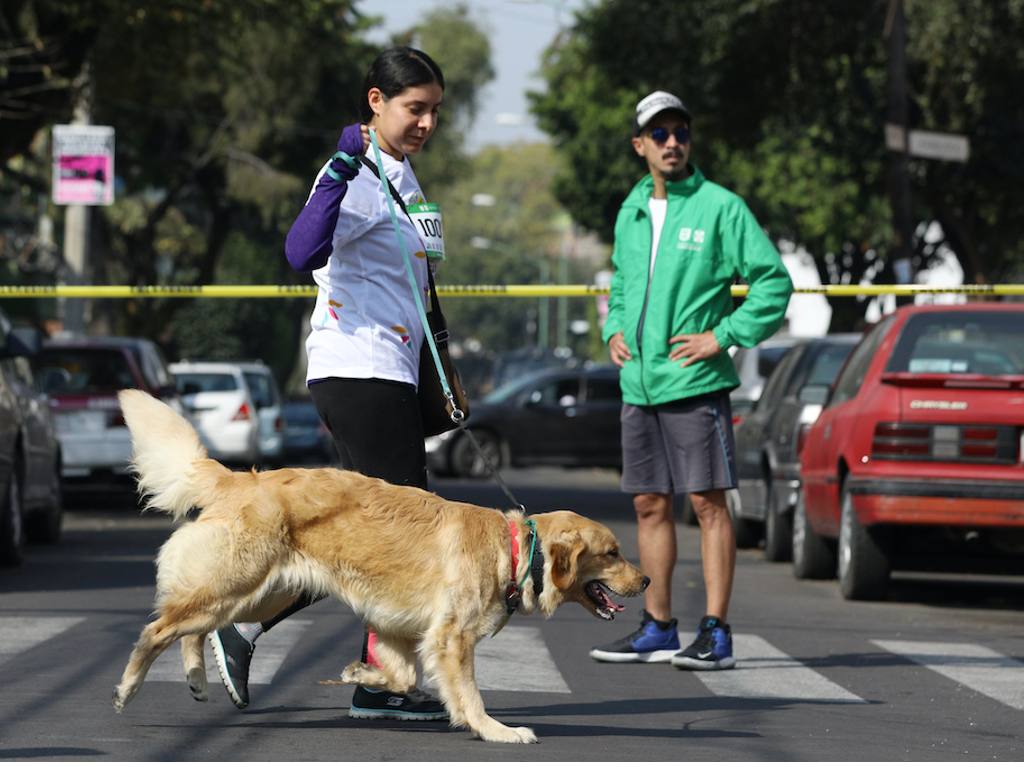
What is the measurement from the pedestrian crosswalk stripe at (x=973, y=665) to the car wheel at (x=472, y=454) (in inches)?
775

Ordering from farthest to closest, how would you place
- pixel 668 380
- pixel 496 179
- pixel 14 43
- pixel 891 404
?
pixel 496 179, pixel 14 43, pixel 891 404, pixel 668 380

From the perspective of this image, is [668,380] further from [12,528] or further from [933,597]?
[12,528]

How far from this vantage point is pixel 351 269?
257 inches

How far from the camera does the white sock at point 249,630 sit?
6406 millimetres

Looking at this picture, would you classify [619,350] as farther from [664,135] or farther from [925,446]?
[925,446]

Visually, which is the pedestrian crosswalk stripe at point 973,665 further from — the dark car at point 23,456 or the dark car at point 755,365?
the dark car at point 755,365

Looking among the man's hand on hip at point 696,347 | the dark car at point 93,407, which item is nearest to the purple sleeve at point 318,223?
the man's hand on hip at point 696,347

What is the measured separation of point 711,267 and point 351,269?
2.41m

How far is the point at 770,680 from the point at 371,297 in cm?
260

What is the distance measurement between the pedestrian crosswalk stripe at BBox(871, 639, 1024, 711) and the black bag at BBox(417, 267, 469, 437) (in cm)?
244

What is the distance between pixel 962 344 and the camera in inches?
447

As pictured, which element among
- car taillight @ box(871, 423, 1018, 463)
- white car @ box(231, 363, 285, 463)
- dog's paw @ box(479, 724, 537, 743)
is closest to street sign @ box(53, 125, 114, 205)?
white car @ box(231, 363, 285, 463)

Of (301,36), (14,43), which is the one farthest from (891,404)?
(301,36)

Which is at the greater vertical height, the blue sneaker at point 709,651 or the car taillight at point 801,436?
the car taillight at point 801,436
